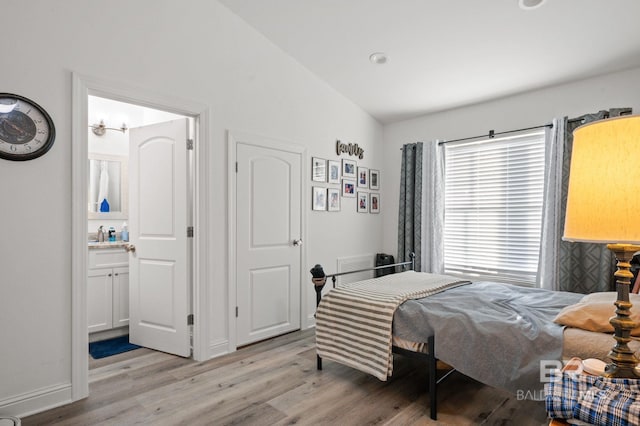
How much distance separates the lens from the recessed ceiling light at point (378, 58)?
3599 mm

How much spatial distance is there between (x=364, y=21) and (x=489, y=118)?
6.55ft

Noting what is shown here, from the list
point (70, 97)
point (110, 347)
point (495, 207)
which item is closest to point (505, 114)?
point (495, 207)

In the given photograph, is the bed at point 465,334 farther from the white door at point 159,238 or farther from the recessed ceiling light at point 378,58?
the recessed ceiling light at point 378,58

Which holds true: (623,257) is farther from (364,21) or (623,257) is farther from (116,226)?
(116,226)

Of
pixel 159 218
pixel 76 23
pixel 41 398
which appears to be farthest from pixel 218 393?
pixel 76 23

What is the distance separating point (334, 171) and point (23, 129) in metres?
2.95

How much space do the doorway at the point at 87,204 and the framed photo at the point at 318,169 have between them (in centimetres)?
136

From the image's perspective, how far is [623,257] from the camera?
1.12m

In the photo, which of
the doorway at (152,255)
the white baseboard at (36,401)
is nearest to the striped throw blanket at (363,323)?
the doorway at (152,255)

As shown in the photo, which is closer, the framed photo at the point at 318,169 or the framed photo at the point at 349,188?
the framed photo at the point at 318,169

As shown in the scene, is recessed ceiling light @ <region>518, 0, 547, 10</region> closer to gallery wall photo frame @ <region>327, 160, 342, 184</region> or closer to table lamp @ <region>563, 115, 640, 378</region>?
table lamp @ <region>563, 115, 640, 378</region>

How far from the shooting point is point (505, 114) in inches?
161

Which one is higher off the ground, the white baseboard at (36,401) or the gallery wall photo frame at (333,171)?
the gallery wall photo frame at (333,171)

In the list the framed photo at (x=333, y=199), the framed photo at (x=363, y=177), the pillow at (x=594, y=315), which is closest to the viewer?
the pillow at (x=594, y=315)
